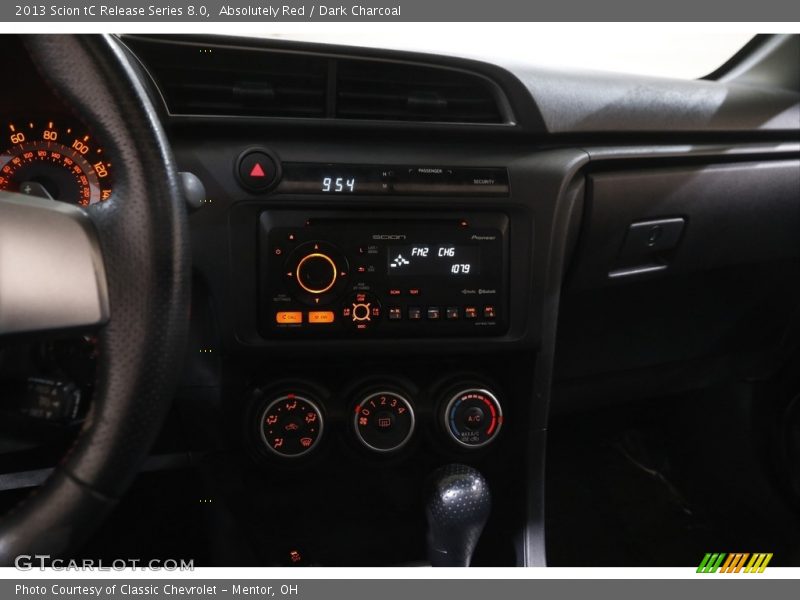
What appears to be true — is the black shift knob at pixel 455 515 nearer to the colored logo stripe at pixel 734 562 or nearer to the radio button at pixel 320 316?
the radio button at pixel 320 316

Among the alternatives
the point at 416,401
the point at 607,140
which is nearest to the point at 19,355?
the point at 416,401

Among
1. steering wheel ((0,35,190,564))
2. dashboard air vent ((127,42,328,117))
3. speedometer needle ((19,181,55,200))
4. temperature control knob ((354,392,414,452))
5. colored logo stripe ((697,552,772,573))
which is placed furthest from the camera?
colored logo stripe ((697,552,772,573))

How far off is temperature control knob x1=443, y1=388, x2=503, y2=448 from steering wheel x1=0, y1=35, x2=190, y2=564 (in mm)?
673

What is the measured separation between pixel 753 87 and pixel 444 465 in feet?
3.32

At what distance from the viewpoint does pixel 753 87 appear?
158 centimetres


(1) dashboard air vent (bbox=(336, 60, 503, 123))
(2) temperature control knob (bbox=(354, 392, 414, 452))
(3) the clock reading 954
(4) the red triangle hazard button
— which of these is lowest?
(2) temperature control knob (bbox=(354, 392, 414, 452))

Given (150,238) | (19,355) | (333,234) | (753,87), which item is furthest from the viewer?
(753,87)

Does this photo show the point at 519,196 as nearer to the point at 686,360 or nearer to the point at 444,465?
the point at 444,465

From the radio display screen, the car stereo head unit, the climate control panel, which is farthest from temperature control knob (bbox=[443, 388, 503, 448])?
the radio display screen

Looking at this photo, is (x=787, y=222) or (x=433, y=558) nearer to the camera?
(x=433, y=558)

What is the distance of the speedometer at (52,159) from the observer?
106 cm

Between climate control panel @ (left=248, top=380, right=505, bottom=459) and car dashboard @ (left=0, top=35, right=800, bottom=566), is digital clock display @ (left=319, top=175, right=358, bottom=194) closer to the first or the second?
car dashboard @ (left=0, top=35, right=800, bottom=566)

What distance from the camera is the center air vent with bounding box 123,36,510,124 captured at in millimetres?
1186

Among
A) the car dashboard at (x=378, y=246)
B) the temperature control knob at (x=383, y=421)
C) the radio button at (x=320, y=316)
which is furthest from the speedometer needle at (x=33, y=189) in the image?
the temperature control knob at (x=383, y=421)
